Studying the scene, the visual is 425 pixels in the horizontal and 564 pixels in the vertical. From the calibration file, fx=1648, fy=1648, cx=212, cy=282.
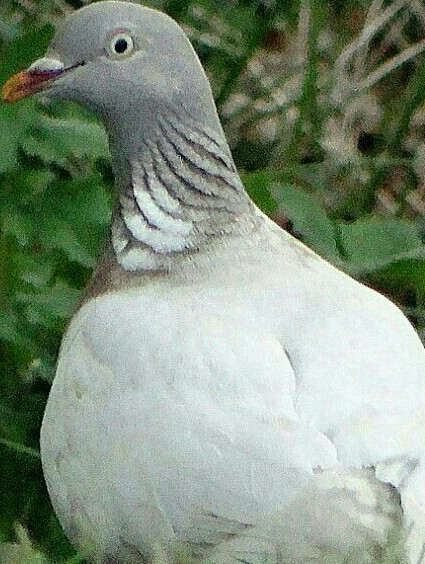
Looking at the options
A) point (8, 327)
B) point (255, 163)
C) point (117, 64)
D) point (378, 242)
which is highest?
point (117, 64)

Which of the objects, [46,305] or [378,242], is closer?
[46,305]

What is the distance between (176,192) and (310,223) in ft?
1.84

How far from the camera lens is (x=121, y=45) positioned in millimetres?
2609

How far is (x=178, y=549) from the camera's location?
202 centimetres

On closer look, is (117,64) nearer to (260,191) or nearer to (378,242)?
(260,191)

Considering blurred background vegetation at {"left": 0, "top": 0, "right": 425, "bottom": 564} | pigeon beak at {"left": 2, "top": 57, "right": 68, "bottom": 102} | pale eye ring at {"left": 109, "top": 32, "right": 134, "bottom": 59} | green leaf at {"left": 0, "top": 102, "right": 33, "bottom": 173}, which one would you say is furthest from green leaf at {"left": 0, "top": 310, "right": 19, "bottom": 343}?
pale eye ring at {"left": 109, "top": 32, "right": 134, "bottom": 59}

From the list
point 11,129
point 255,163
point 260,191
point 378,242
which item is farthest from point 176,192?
point 255,163

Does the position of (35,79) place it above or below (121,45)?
below

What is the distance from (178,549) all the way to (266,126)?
2386 millimetres

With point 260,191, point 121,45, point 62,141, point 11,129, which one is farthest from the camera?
point 260,191

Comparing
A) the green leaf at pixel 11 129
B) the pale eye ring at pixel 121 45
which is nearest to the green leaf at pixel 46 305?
the green leaf at pixel 11 129

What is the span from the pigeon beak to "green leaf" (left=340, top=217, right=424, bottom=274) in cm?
77

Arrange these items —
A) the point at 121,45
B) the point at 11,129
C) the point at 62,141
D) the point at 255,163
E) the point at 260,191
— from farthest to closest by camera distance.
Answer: the point at 255,163 → the point at 260,191 → the point at 62,141 → the point at 11,129 → the point at 121,45

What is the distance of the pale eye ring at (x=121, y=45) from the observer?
2.60m
